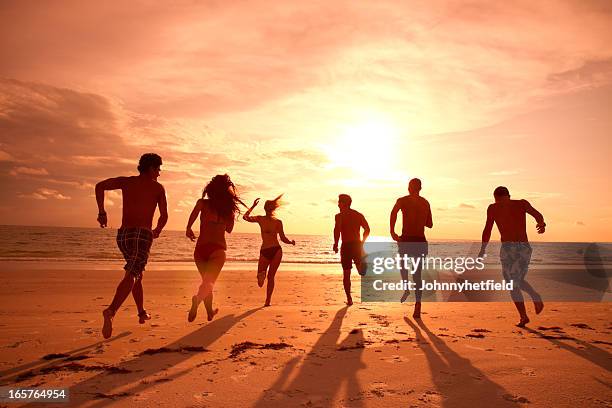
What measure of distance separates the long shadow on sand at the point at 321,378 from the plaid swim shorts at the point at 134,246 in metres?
2.36

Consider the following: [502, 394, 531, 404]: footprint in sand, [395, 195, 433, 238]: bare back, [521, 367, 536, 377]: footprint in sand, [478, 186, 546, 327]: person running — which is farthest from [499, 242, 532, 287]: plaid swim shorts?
[502, 394, 531, 404]: footprint in sand

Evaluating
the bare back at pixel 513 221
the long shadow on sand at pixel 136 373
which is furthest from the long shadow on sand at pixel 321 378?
the bare back at pixel 513 221

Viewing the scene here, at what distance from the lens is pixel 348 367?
4141 mm

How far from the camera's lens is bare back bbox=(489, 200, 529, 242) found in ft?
22.3

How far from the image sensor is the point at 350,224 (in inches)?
364

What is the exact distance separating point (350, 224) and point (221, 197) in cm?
393

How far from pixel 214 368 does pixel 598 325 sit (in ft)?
20.6

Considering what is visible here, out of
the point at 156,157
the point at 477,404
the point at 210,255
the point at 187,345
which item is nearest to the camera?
the point at 477,404

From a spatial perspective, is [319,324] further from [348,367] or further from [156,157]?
[156,157]

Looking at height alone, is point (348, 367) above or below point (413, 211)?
below

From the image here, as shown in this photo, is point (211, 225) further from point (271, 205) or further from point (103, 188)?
point (271, 205)

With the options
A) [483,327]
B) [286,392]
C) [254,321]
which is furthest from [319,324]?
[286,392]

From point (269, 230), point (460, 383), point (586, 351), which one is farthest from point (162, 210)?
point (586, 351)

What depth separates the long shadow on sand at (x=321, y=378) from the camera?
328 cm
